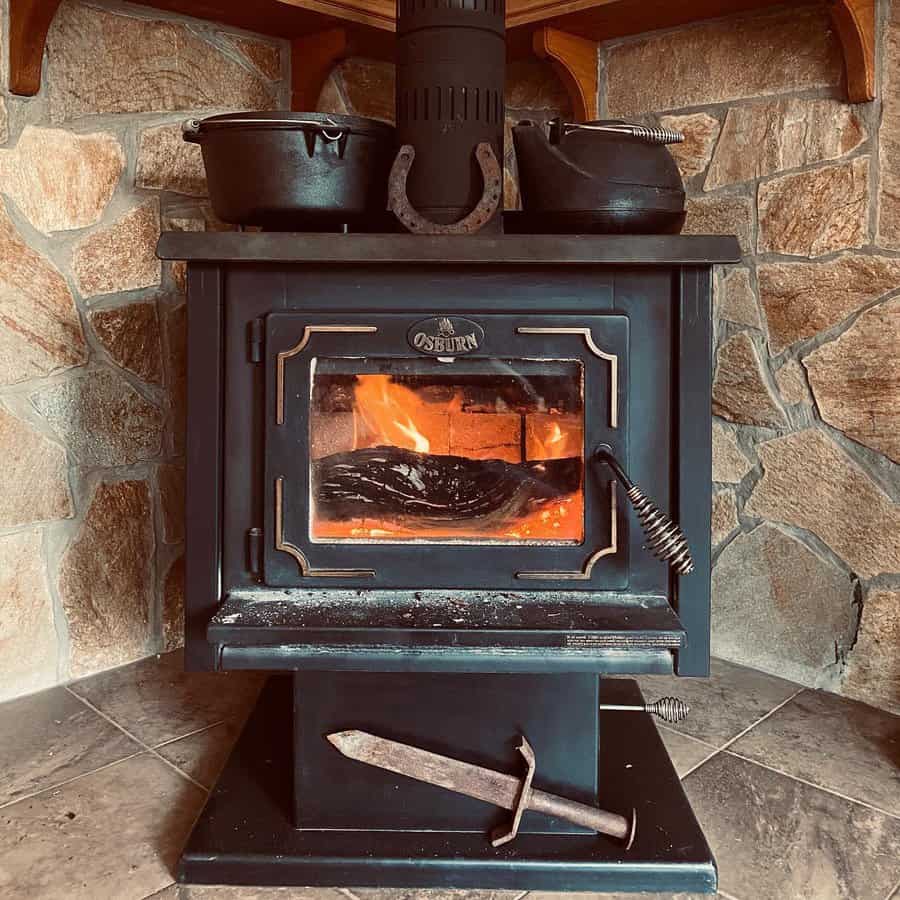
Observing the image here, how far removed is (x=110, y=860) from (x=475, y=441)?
0.73 meters

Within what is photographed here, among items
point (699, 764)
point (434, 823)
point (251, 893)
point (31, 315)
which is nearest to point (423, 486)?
point (434, 823)

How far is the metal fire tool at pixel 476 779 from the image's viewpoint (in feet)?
3.85

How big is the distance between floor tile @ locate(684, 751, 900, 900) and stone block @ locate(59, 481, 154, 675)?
111cm

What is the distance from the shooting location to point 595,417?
3.95ft

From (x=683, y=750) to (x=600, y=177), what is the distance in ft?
3.04

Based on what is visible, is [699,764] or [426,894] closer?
[426,894]

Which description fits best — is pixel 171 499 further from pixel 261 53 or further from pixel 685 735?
pixel 685 735

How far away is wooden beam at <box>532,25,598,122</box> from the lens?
5.97ft

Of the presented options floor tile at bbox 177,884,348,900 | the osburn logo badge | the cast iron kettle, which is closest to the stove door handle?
the osburn logo badge

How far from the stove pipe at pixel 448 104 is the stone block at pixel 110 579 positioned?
91cm

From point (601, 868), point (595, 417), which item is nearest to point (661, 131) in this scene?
point (595, 417)

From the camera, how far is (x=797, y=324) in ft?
5.67

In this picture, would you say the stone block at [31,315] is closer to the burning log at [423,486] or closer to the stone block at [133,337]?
the stone block at [133,337]

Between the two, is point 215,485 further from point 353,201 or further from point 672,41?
point 672,41
